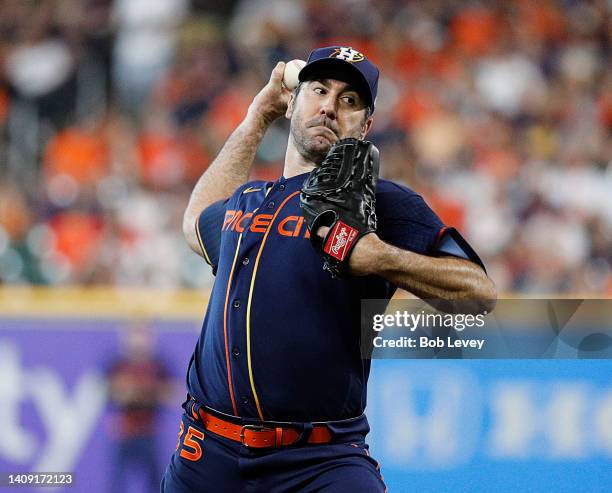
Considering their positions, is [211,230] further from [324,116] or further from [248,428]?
[248,428]

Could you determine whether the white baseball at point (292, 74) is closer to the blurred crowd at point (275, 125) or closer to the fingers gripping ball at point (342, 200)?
the fingers gripping ball at point (342, 200)

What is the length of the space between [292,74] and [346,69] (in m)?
0.43

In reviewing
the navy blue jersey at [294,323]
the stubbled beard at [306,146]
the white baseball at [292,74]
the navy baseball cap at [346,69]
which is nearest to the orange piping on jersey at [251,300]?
the navy blue jersey at [294,323]

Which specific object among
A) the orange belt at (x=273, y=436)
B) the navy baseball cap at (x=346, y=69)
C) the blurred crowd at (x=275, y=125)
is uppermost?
the blurred crowd at (x=275, y=125)

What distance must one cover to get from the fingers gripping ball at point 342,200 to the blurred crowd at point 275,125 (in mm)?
4097

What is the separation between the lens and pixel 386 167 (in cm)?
730

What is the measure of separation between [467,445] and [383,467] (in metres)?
0.38

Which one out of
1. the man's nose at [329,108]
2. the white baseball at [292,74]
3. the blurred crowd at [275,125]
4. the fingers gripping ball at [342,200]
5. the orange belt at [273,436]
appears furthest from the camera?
the blurred crowd at [275,125]

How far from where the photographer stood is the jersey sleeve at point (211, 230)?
303cm

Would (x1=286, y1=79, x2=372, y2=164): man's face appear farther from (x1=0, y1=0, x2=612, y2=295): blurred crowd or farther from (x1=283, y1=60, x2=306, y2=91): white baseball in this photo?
(x1=0, y1=0, x2=612, y2=295): blurred crowd

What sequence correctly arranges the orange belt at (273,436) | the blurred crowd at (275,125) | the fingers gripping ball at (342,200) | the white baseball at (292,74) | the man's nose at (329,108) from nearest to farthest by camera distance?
the fingers gripping ball at (342,200) < the orange belt at (273,436) < the man's nose at (329,108) < the white baseball at (292,74) < the blurred crowd at (275,125)

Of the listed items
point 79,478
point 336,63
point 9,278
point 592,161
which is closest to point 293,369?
point 336,63

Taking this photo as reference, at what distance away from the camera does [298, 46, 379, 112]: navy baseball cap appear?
2.75 metres

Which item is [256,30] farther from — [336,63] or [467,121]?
[336,63]
